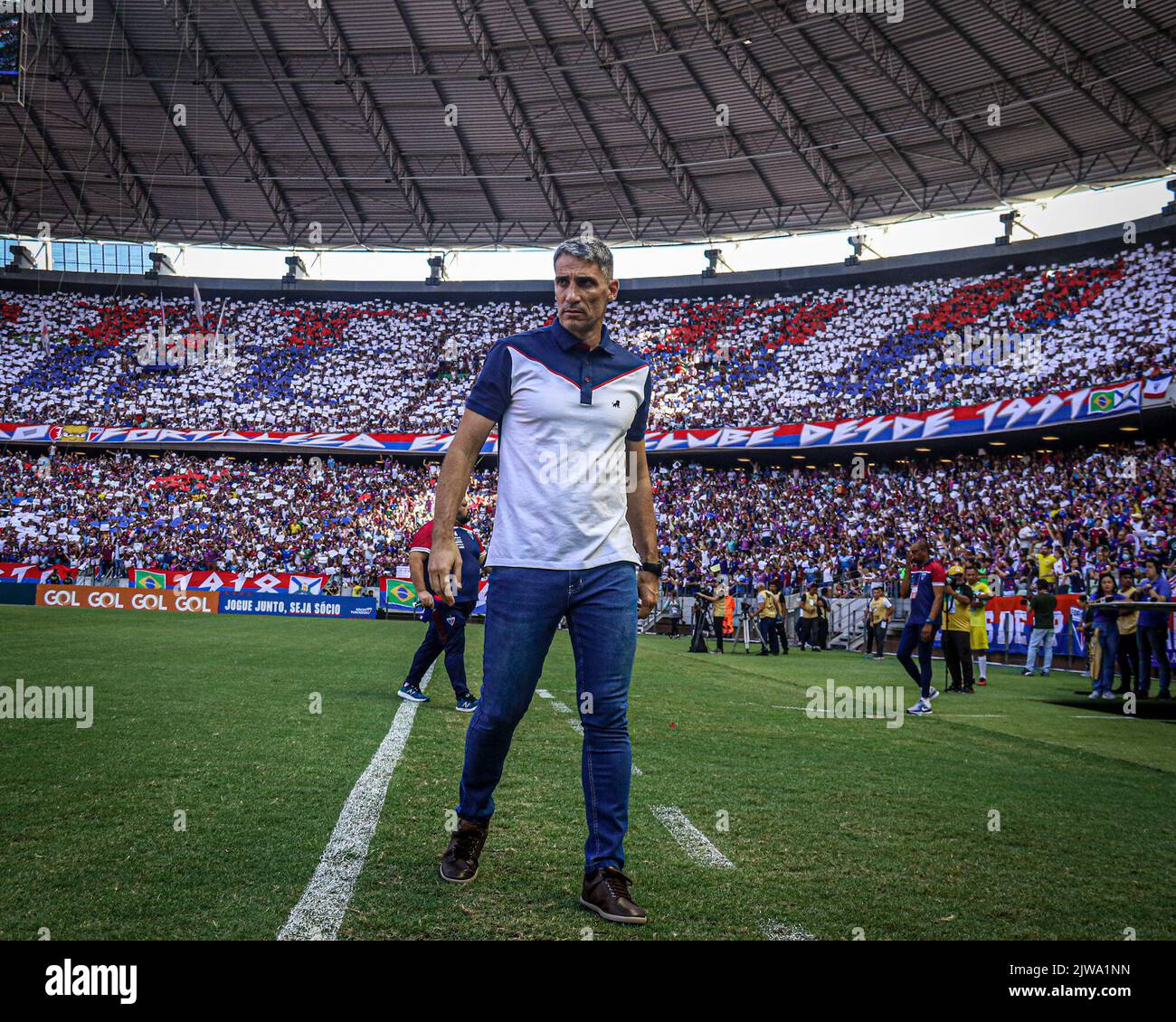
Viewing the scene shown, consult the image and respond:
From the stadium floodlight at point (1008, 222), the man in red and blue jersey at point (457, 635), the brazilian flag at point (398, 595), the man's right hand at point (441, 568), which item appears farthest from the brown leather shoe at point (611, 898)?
the stadium floodlight at point (1008, 222)

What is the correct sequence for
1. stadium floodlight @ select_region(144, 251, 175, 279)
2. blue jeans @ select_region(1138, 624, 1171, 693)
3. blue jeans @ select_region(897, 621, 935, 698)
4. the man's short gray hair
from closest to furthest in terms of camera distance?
the man's short gray hair → blue jeans @ select_region(897, 621, 935, 698) → blue jeans @ select_region(1138, 624, 1171, 693) → stadium floodlight @ select_region(144, 251, 175, 279)

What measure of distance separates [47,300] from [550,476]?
58.4 metres

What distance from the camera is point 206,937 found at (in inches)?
118

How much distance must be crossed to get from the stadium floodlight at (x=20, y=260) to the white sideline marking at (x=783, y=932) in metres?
59.8

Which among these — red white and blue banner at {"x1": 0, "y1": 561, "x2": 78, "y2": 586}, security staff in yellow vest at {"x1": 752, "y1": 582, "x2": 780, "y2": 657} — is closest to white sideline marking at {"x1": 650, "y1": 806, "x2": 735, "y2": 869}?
security staff in yellow vest at {"x1": 752, "y1": 582, "x2": 780, "y2": 657}

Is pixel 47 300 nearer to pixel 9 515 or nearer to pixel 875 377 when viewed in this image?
pixel 9 515

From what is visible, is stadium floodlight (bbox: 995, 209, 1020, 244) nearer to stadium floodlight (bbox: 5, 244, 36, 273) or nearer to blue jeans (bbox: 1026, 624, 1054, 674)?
blue jeans (bbox: 1026, 624, 1054, 674)

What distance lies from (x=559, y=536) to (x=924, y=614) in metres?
10.1

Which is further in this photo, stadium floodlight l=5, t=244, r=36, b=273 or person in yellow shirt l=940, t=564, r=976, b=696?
stadium floodlight l=5, t=244, r=36, b=273

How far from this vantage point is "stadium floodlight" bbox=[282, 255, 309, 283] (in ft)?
179

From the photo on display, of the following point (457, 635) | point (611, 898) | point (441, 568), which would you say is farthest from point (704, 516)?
point (611, 898)

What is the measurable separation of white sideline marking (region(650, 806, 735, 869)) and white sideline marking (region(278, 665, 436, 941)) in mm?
1439

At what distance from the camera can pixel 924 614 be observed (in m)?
12.8
